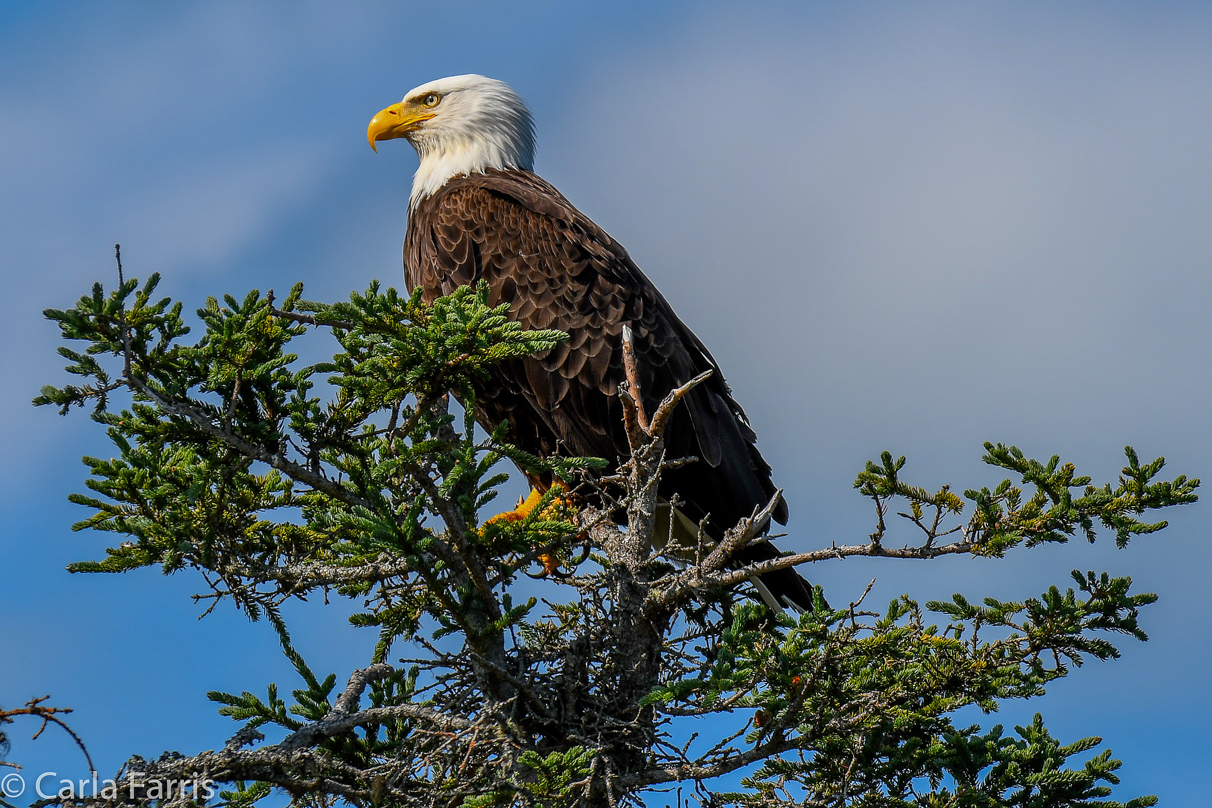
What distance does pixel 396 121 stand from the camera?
22.6 ft

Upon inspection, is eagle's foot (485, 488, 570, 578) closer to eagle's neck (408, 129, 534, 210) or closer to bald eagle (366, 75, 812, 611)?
bald eagle (366, 75, 812, 611)

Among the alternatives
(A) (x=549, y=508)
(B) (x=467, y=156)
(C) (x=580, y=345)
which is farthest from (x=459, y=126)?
(A) (x=549, y=508)

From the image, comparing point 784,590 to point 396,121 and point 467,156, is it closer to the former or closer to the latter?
point 467,156

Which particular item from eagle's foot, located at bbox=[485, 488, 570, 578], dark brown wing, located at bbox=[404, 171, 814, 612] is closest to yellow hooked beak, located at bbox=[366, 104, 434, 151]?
dark brown wing, located at bbox=[404, 171, 814, 612]

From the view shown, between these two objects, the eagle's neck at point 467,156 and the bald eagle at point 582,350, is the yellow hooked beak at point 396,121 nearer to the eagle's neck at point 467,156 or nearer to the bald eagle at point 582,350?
the eagle's neck at point 467,156

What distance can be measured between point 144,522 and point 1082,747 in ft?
11.1

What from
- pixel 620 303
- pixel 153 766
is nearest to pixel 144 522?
pixel 153 766

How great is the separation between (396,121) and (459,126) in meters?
0.42

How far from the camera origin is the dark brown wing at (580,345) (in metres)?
5.30

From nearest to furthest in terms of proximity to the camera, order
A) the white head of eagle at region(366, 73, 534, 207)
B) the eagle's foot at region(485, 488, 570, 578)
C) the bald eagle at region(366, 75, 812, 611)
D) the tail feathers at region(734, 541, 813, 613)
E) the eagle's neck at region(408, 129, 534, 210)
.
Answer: the eagle's foot at region(485, 488, 570, 578) → the tail feathers at region(734, 541, 813, 613) → the bald eagle at region(366, 75, 812, 611) → the eagle's neck at region(408, 129, 534, 210) → the white head of eagle at region(366, 73, 534, 207)

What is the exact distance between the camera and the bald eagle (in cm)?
529

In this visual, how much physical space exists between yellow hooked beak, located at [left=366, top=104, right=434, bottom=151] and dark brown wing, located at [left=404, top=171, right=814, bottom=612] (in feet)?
4.10

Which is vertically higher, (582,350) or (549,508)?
(582,350)

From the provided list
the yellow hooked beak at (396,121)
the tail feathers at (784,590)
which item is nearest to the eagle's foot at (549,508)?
the tail feathers at (784,590)
